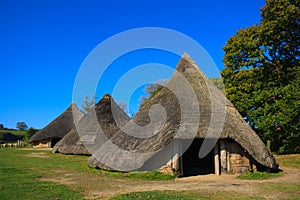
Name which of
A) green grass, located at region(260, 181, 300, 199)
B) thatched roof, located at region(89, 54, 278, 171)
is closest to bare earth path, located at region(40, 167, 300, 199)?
green grass, located at region(260, 181, 300, 199)

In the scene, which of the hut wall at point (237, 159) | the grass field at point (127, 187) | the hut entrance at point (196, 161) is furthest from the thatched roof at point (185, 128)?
the hut entrance at point (196, 161)

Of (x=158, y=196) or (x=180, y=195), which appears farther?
(x=180, y=195)

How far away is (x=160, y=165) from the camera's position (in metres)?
13.3

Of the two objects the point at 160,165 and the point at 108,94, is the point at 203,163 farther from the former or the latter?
the point at 108,94

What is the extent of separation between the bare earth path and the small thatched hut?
2220cm

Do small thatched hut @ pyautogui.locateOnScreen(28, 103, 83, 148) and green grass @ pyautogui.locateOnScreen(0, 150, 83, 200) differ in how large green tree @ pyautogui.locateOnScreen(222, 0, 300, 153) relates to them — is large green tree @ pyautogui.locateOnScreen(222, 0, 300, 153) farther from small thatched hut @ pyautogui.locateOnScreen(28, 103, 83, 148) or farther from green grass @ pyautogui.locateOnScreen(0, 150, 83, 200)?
small thatched hut @ pyautogui.locateOnScreen(28, 103, 83, 148)

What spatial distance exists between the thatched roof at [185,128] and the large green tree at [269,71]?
27.9ft

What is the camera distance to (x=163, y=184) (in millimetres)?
11414

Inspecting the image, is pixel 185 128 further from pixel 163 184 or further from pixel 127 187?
pixel 127 187

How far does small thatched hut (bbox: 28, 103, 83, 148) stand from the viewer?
35094 millimetres

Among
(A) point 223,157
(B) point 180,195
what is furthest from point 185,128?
(B) point 180,195

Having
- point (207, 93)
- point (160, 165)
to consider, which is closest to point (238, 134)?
point (207, 93)

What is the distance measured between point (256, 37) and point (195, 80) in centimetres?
1128

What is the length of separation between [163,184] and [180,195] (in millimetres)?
2331
